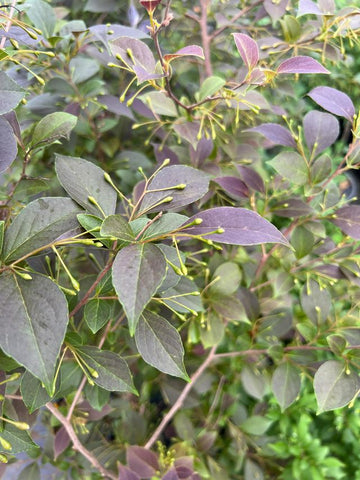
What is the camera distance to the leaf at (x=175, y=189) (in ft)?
1.12

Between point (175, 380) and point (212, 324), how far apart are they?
0.57 ft

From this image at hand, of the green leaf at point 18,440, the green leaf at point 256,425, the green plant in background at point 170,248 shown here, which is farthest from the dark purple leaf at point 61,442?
the green leaf at point 256,425

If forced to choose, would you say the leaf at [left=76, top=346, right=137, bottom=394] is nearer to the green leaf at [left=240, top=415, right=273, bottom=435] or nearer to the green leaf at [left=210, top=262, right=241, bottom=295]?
the green leaf at [left=210, top=262, right=241, bottom=295]

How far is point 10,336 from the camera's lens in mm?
260

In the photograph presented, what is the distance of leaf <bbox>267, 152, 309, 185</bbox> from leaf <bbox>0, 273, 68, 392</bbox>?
0.32m

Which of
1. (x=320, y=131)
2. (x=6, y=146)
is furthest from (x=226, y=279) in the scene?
(x=6, y=146)

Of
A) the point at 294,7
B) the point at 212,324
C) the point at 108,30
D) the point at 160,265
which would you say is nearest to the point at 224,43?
the point at 294,7

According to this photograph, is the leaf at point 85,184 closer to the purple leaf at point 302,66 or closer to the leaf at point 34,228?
the leaf at point 34,228

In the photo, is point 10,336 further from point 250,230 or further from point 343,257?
point 343,257

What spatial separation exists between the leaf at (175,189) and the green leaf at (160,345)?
0.11m

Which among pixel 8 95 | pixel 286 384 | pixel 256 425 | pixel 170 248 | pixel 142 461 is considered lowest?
pixel 256 425

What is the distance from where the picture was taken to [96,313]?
0.40 metres

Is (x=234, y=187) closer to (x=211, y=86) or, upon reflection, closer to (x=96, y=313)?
(x=211, y=86)

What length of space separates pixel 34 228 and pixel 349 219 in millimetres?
375
